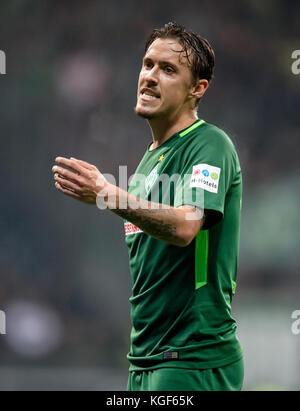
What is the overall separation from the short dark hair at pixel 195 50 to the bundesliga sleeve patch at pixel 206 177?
0.66m

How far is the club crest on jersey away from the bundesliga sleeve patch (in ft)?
1.15

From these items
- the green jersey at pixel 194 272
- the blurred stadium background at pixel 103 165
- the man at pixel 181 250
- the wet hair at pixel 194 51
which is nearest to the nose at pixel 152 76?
the man at pixel 181 250

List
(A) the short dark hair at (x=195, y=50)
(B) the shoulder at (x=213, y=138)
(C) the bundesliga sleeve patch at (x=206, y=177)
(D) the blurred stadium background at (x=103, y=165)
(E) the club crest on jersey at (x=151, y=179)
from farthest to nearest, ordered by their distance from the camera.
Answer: (D) the blurred stadium background at (x=103, y=165) < (A) the short dark hair at (x=195, y=50) < (E) the club crest on jersey at (x=151, y=179) < (B) the shoulder at (x=213, y=138) < (C) the bundesliga sleeve patch at (x=206, y=177)

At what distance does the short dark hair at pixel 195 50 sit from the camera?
306 centimetres

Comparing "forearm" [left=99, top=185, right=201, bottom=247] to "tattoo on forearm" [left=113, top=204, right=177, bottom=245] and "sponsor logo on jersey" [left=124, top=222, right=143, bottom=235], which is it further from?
"sponsor logo on jersey" [left=124, top=222, right=143, bottom=235]

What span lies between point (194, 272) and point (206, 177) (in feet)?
1.40

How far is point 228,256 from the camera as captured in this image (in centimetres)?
278

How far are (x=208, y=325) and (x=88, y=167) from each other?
880 mm

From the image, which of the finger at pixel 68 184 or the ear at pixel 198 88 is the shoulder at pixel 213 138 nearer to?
the ear at pixel 198 88

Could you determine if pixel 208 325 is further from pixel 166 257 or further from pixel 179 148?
pixel 179 148

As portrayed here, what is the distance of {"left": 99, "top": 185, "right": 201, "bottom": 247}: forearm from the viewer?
2406mm

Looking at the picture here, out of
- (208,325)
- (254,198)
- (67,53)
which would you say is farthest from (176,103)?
(67,53)

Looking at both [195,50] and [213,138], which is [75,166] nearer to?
[213,138]

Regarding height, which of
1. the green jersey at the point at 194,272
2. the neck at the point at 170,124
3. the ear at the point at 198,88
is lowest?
the green jersey at the point at 194,272
